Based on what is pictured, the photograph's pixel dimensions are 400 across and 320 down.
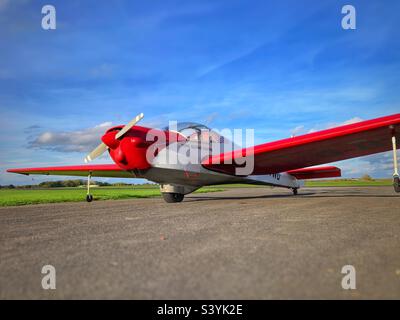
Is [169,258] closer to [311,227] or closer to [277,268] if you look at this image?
[277,268]

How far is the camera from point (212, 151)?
416 inches

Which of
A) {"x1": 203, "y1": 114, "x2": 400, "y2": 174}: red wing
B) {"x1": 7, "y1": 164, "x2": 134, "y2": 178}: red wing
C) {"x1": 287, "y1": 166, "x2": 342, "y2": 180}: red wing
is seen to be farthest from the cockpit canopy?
{"x1": 287, "y1": 166, "x2": 342, "y2": 180}: red wing

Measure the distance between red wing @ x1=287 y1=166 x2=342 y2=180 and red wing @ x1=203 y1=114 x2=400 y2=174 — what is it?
4468mm

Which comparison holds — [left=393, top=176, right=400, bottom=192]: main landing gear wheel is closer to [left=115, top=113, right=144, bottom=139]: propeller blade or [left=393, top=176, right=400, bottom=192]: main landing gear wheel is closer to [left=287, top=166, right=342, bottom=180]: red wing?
[left=115, top=113, right=144, bottom=139]: propeller blade

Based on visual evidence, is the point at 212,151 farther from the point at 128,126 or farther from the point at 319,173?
the point at 319,173

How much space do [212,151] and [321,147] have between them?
362cm

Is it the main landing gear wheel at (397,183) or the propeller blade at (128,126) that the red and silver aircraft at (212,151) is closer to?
the propeller blade at (128,126)

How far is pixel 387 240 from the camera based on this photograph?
325 cm

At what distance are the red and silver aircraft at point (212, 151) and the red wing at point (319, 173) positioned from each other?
4.47m

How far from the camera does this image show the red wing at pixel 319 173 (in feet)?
51.2

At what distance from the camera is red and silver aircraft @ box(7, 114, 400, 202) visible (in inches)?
315

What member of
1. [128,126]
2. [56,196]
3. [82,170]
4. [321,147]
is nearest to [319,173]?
[321,147]

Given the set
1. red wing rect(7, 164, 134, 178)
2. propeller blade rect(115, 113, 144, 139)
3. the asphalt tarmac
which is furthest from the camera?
red wing rect(7, 164, 134, 178)
